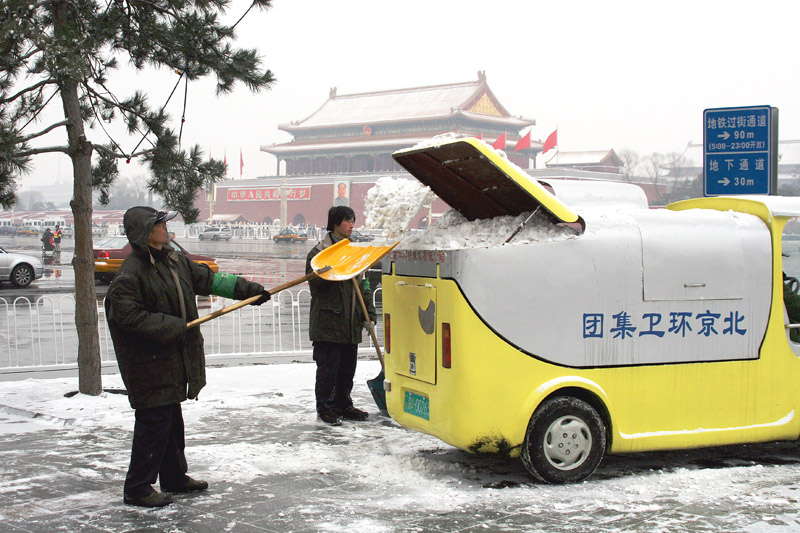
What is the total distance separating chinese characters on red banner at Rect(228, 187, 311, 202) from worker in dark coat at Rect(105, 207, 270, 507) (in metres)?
69.5

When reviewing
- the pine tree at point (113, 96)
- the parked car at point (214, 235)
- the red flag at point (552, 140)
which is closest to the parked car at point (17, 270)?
the pine tree at point (113, 96)

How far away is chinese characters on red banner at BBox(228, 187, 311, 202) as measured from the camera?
7412cm

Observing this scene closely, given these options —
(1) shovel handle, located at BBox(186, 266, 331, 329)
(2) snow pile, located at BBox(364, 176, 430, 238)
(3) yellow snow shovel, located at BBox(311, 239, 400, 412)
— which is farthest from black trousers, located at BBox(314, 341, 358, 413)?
(1) shovel handle, located at BBox(186, 266, 331, 329)

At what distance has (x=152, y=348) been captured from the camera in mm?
4512

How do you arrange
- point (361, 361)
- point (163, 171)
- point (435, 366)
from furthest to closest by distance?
point (361, 361) → point (163, 171) → point (435, 366)

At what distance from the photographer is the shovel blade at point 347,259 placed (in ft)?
17.0

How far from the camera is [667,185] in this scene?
218 ft

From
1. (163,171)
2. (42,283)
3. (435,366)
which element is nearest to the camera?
(435,366)

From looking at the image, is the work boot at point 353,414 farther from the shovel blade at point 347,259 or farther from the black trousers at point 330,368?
the shovel blade at point 347,259

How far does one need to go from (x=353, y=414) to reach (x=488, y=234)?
2.29 meters

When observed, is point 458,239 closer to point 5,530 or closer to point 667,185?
point 5,530

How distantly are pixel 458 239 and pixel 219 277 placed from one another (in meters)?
1.44

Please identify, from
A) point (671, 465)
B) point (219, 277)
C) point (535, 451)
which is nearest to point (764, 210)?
point (671, 465)

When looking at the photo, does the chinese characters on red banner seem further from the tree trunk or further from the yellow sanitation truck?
the yellow sanitation truck
